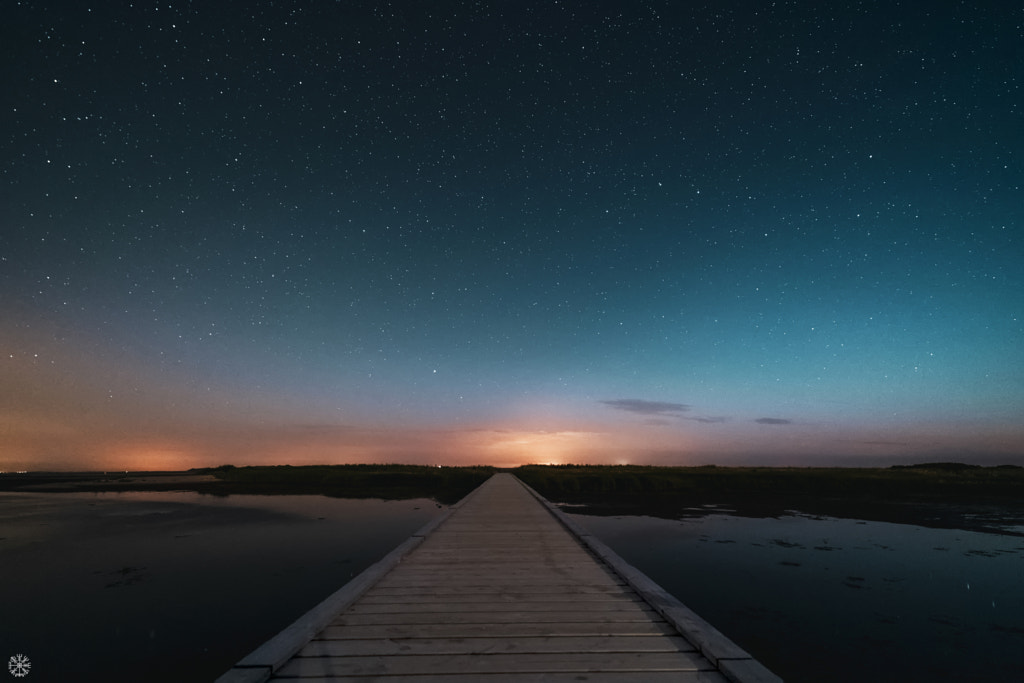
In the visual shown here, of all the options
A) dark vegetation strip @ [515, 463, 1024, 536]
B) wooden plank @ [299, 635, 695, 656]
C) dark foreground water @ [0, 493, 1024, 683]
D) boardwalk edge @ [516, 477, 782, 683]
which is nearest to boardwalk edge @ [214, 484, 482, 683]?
wooden plank @ [299, 635, 695, 656]

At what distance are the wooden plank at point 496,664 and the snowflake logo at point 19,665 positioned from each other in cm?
546

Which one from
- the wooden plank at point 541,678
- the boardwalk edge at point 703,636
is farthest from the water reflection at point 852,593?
the wooden plank at point 541,678

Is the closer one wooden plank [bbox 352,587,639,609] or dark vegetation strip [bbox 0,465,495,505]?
wooden plank [bbox 352,587,639,609]

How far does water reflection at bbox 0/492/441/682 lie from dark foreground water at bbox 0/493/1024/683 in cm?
4

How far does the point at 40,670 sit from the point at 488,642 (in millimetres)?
6373

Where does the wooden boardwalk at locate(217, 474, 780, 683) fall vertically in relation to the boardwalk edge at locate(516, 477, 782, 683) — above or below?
below

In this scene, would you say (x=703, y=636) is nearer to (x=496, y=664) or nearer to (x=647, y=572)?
(x=496, y=664)

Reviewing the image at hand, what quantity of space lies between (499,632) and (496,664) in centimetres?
65

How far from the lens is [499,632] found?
4.23m

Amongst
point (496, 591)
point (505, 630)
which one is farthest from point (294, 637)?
point (496, 591)

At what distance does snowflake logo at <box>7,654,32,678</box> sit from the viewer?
6.26 m

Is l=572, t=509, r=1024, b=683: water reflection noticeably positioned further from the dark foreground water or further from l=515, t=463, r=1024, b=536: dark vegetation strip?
l=515, t=463, r=1024, b=536: dark vegetation strip

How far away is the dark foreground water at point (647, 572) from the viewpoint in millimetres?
6613

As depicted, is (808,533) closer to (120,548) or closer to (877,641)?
(877,641)
